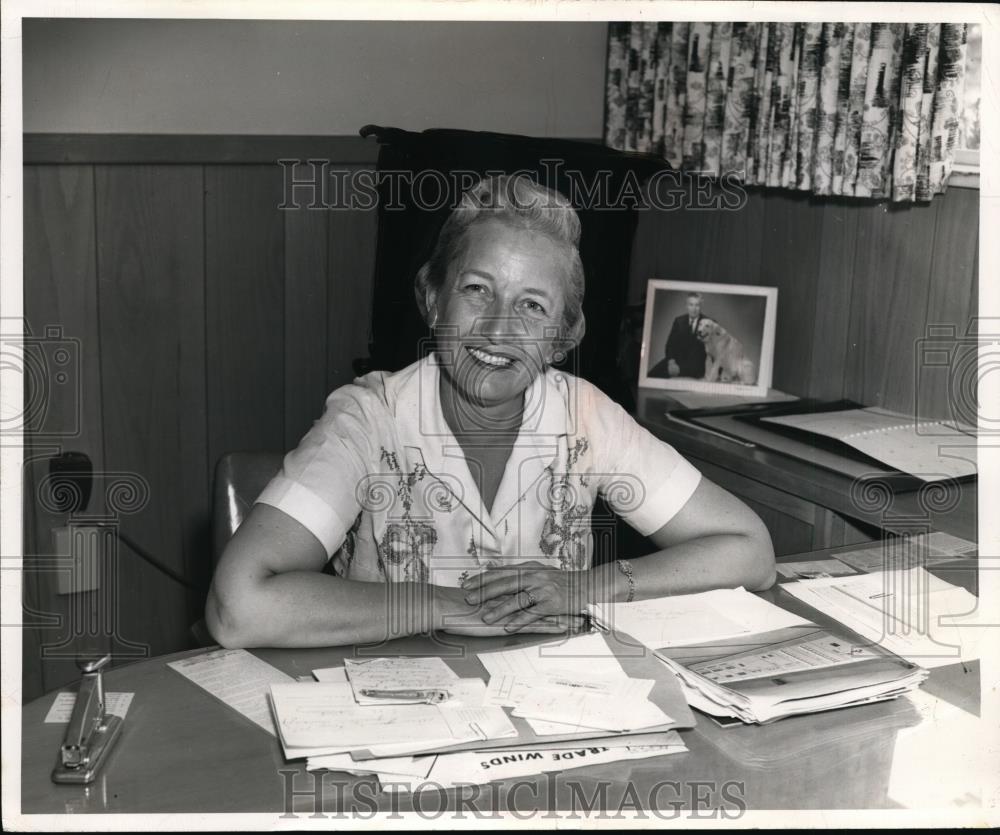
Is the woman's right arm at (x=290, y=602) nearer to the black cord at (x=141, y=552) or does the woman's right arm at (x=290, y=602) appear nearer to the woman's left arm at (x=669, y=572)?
the woman's left arm at (x=669, y=572)

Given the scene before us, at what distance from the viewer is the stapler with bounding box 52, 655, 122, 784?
3.67ft

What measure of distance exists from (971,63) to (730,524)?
3.43 ft

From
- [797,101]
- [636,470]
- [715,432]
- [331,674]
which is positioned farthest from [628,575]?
[797,101]

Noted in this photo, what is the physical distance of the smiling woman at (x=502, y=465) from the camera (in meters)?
1.60

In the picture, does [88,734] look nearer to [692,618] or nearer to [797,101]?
[692,618]

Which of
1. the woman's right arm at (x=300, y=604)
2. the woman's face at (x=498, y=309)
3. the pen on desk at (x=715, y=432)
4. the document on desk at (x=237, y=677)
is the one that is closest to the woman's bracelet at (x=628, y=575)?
the woman's right arm at (x=300, y=604)

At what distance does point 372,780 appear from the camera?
3.67ft

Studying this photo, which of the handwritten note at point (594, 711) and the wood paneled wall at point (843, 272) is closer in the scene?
the handwritten note at point (594, 711)

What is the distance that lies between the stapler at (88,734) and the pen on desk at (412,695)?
0.28 metres

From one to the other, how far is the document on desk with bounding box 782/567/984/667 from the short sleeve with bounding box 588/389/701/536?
23cm

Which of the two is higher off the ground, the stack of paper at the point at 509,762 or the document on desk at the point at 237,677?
the document on desk at the point at 237,677

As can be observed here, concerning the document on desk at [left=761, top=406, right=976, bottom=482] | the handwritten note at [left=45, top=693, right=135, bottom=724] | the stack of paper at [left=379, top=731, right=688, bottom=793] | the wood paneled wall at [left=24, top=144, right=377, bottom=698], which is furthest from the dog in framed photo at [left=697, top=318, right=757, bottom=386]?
the handwritten note at [left=45, top=693, right=135, bottom=724]

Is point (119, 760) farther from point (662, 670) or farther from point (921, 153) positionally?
point (921, 153)

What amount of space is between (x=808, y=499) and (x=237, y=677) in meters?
1.18
